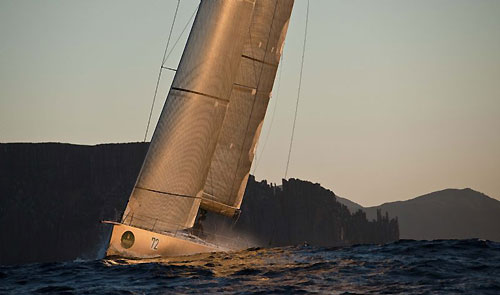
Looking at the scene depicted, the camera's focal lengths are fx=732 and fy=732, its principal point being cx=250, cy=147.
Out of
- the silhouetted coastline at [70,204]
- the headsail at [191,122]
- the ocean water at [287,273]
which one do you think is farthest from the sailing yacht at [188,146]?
the silhouetted coastline at [70,204]

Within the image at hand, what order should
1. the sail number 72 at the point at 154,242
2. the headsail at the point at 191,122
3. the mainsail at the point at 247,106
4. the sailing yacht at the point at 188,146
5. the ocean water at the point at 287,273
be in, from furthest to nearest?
the mainsail at the point at 247,106, the headsail at the point at 191,122, the sailing yacht at the point at 188,146, the sail number 72 at the point at 154,242, the ocean water at the point at 287,273

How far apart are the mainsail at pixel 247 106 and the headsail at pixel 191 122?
2706 mm

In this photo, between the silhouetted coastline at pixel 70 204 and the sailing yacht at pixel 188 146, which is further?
the silhouetted coastline at pixel 70 204

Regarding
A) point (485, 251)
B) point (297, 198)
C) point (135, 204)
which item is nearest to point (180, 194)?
point (135, 204)

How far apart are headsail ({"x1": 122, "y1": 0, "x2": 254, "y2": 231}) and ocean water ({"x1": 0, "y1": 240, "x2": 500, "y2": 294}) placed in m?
1.94

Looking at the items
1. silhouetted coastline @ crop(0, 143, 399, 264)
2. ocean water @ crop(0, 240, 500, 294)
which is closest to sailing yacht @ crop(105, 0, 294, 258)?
ocean water @ crop(0, 240, 500, 294)

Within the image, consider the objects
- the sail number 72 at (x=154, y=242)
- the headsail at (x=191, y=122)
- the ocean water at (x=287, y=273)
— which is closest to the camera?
the ocean water at (x=287, y=273)

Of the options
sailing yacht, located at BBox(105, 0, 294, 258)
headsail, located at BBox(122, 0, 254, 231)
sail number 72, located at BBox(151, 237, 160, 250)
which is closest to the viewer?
sail number 72, located at BBox(151, 237, 160, 250)

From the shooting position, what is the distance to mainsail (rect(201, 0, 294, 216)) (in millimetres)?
28422

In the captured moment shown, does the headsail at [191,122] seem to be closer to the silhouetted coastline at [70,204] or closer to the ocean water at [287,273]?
Answer: the ocean water at [287,273]

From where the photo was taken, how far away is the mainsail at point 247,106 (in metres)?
28.4

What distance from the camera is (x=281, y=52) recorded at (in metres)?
29.3

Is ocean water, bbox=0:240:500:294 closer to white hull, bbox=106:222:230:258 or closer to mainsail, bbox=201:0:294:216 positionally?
white hull, bbox=106:222:230:258

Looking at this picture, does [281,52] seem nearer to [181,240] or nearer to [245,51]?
[245,51]
